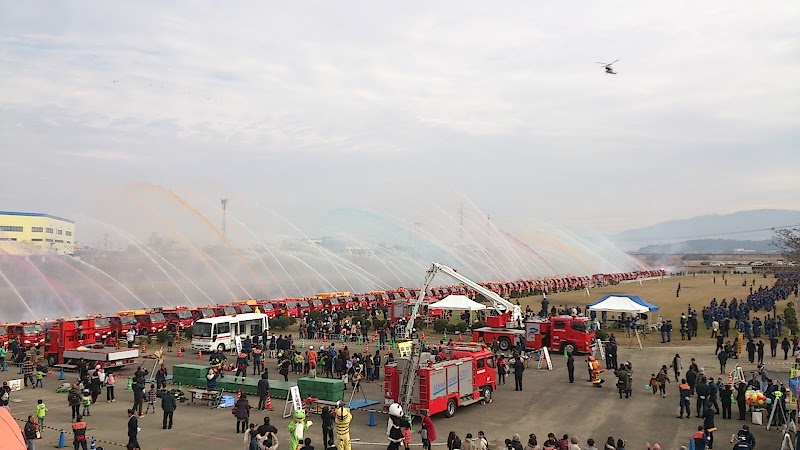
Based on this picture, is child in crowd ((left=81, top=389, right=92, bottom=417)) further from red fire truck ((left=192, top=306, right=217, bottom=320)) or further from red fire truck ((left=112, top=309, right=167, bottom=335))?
red fire truck ((left=192, top=306, right=217, bottom=320))

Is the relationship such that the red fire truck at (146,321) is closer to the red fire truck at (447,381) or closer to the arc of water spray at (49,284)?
the arc of water spray at (49,284)

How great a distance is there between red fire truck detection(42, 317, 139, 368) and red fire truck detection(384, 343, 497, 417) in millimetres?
14118

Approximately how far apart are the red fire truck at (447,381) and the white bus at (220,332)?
16050 millimetres

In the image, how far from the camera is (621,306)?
123 ft

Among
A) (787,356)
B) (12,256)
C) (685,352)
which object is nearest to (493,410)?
(685,352)

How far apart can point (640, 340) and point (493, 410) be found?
20.3 meters

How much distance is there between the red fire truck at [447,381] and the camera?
19.6 m

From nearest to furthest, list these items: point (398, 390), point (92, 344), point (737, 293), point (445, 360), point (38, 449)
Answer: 1. point (38, 449)
2. point (398, 390)
3. point (445, 360)
4. point (92, 344)
5. point (737, 293)

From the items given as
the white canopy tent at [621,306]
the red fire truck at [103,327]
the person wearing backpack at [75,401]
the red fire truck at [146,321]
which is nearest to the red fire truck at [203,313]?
the red fire truck at [146,321]

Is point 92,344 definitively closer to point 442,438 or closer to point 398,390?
point 398,390

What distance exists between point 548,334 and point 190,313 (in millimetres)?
23468

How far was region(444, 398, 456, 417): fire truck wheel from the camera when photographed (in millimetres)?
20616

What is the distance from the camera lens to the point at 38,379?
86.3 ft

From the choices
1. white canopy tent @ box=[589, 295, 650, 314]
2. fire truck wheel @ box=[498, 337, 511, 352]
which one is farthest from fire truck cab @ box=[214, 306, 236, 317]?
white canopy tent @ box=[589, 295, 650, 314]
